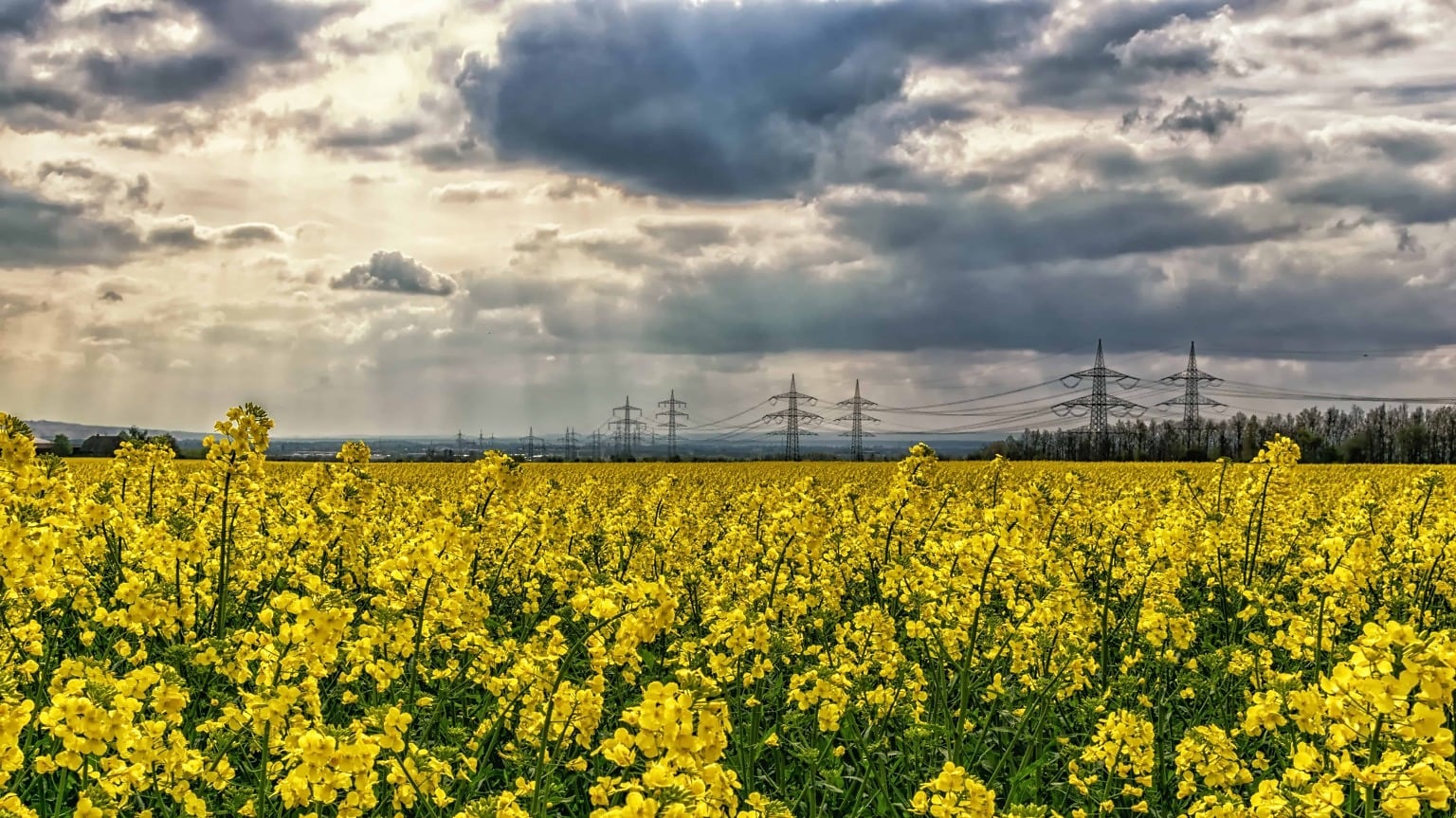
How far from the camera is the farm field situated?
3.70 metres

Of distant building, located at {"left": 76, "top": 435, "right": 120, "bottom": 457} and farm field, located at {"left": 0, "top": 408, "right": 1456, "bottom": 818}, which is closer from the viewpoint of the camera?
farm field, located at {"left": 0, "top": 408, "right": 1456, "bottom": 818}

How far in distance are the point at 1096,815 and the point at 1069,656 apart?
1.05 m

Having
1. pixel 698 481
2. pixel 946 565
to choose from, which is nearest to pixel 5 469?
pixel 946 565

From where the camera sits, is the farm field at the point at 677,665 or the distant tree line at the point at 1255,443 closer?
the farm field at the point at 677,665

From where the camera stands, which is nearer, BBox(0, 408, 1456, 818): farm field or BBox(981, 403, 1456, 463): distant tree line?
BBox(0, 408, 1456, 818): farm field

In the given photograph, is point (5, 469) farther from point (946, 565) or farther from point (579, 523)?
point (946, 565)

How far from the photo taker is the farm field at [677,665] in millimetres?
3699

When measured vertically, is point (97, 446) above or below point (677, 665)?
above

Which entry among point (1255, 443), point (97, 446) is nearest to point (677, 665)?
point (97, 446)

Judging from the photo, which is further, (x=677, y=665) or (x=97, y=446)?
(x=97, y=446)

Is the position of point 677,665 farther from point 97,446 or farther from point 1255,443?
point 1255,443

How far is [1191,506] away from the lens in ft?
39.9

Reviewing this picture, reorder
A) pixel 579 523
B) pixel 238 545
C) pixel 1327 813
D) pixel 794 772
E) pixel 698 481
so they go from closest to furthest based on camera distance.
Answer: pixel 1327 813 → pixel 794 772 → pixel 238 545 → pixel 579 523 → pixel 698 481

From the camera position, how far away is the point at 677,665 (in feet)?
23.3
